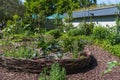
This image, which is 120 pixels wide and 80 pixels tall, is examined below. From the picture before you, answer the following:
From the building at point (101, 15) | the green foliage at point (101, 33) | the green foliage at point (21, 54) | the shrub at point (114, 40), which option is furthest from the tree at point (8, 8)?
the green foliage at point (21, 54)

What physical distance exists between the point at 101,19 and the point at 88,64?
32.1 feet

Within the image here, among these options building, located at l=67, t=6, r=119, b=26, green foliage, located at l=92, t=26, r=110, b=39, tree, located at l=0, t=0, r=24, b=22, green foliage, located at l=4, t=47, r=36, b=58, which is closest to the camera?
green foliage, located at l=4, t=47, r=36, b=58

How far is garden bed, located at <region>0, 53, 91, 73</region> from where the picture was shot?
767 centimetres

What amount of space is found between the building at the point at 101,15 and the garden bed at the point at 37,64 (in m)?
6.53

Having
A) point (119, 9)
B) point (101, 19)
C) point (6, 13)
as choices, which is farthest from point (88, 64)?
point (6, 13)

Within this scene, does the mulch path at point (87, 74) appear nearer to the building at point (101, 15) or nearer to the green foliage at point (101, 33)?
the green foliage at point (101, 33)

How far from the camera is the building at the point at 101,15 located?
51.6 ft

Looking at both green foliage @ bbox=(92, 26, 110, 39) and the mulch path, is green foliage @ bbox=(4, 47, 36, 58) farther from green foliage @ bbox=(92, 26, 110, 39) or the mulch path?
green foliage @ bbox=(92, 26, 110, 39)

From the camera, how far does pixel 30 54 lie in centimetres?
841

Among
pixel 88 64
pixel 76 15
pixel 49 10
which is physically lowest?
pixel 49 10

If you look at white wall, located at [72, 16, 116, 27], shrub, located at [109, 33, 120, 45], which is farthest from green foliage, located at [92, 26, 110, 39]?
white wall, located at [72, 16, 116, 27]

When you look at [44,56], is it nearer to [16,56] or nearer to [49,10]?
[16,56]

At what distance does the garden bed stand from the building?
6.53 metres

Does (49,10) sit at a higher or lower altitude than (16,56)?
lower
